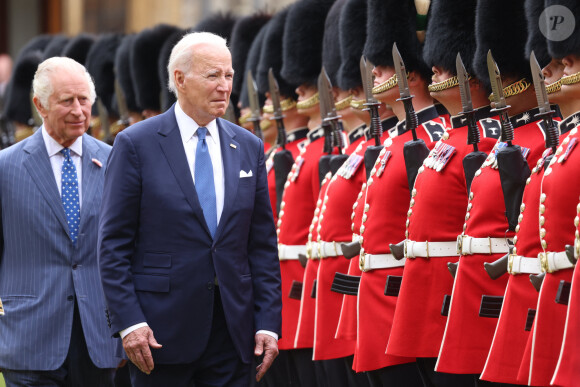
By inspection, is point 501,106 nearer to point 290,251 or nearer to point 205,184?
point 205,184

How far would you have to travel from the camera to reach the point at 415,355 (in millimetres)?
5477

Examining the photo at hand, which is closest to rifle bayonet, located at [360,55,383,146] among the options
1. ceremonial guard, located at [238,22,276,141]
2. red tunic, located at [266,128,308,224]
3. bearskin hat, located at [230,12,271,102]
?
red tunic, located at [266,128,308,224]

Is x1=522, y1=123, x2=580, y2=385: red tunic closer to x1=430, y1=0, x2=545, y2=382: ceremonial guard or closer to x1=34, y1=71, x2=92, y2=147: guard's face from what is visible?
x1=430, y1=0, x2=545, y2=382: ceremonial guard

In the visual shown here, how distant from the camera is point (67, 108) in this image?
5.63 m

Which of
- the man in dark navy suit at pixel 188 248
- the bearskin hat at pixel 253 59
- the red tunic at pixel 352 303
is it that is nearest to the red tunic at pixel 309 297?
the red tunic at pixel 352 303

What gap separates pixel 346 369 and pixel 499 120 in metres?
1.67

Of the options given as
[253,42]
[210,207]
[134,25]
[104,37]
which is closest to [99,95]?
[104,37]

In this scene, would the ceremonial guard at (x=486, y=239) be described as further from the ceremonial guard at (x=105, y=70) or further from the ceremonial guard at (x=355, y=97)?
the ceremonial guard at (x=105, y=70)

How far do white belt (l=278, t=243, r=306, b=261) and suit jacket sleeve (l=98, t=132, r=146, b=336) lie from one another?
8.13 feet

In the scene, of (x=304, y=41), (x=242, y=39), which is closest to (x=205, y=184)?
(x=304, y=41)

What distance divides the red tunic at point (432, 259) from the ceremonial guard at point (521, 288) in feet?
1.64

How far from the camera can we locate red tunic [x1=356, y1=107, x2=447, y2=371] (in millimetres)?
5781

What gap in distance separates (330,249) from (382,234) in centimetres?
71

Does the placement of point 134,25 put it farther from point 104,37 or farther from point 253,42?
point 253,42
